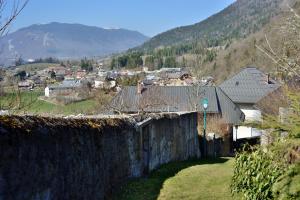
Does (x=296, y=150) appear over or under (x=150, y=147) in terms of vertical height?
over

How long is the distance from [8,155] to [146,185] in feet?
18.9

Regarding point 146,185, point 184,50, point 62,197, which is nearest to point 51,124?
point 62,197

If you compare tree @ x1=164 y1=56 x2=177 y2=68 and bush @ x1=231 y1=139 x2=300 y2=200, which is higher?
tree @ x1=164 y1=56 x2=177 y2=68

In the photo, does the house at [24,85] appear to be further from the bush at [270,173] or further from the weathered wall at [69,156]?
the bush at [270,173]

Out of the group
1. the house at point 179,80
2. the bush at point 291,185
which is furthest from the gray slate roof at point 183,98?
the bush at point 291,185

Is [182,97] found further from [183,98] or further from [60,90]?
[60,90]

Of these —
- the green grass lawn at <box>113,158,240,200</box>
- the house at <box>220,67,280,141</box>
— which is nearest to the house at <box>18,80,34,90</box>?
the green grass lawn at <box>113,158,240,200</box>

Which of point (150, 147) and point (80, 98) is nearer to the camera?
point (150, 147)

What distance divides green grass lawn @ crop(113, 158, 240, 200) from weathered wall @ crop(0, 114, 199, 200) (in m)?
0.35

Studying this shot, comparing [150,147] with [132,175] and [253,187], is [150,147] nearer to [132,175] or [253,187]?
[132,175]

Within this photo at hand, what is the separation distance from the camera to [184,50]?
635ft

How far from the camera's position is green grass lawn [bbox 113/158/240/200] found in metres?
9.70

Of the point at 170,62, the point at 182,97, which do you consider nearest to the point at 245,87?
the point at 182,97

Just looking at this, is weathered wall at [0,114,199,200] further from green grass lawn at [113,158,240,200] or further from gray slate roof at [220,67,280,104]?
gray slate roof at [220,67,280,104]
